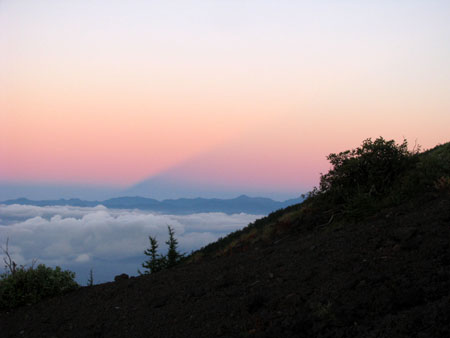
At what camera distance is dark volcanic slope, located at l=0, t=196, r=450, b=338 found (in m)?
6.11

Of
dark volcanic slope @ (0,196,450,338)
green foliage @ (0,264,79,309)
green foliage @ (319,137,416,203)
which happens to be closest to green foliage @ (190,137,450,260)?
green foliage @ (319,137,416,203)

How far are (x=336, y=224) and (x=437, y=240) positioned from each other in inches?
234

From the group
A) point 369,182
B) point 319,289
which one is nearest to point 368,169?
point 369,182

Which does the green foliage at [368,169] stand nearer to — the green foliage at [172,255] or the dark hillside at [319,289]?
the dark hillside at [319,289]

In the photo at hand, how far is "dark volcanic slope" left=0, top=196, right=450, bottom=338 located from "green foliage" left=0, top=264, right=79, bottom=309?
703 millimetres

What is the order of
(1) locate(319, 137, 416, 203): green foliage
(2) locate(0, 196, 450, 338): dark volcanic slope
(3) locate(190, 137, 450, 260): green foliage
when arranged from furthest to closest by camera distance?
(1) locate(319, 137, 416, 203): green foliage → (3) locate(190, 137, 450, 260): green foliage → (2) locate(0, 196, 450, 338): dark volcanic slope

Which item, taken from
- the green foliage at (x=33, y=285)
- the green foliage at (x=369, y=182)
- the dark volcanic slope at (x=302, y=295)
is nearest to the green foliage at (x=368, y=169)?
the green foliage at (x=369, y=182)

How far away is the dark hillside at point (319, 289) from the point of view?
6.19 metres

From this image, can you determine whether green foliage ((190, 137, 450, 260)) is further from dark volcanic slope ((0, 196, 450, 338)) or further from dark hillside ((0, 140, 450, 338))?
dark volcanic slope ((0, 196, 450, 338))

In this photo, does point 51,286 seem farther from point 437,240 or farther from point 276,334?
point 437,240

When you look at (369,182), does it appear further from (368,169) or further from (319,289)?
(319,289)

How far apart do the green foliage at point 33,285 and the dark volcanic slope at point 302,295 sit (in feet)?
2.31

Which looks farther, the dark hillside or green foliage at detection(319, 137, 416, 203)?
Answer: green foliage at detection(319, 137, 416, 203)

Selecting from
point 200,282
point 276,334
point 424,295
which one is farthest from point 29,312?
point 424,295
